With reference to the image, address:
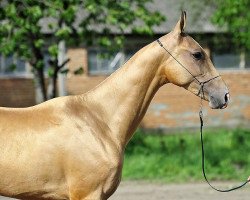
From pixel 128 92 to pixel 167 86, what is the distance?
16.1 metres

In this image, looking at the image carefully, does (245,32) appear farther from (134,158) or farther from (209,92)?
(209,92)

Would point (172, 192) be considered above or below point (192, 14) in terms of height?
below

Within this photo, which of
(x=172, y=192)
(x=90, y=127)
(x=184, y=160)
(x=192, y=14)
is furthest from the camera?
(x=192, y=14)

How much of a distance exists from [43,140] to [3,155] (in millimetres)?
334

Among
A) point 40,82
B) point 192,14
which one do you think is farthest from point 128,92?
point 192,14

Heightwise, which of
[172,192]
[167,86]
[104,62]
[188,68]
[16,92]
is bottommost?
[16,92]

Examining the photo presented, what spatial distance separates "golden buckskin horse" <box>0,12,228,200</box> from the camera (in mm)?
5070

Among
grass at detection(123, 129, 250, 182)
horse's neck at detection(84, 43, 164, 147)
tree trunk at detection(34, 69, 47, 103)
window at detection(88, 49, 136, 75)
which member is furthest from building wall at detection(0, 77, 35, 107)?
horse's neck at detection(84, 43, 164, 147)

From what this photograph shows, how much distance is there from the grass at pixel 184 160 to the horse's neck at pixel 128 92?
7.06 meters

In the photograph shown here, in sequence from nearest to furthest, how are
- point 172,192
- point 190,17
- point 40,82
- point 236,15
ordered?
point 172,192
point 40,82
point 236,15
point 190,17

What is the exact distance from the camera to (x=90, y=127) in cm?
528

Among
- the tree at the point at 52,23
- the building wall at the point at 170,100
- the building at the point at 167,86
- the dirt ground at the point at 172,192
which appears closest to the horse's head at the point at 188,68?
the dirt ground at the point at 172,192

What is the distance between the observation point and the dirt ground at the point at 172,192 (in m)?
10.7

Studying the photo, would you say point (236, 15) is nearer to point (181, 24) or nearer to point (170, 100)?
point (170, 100)
